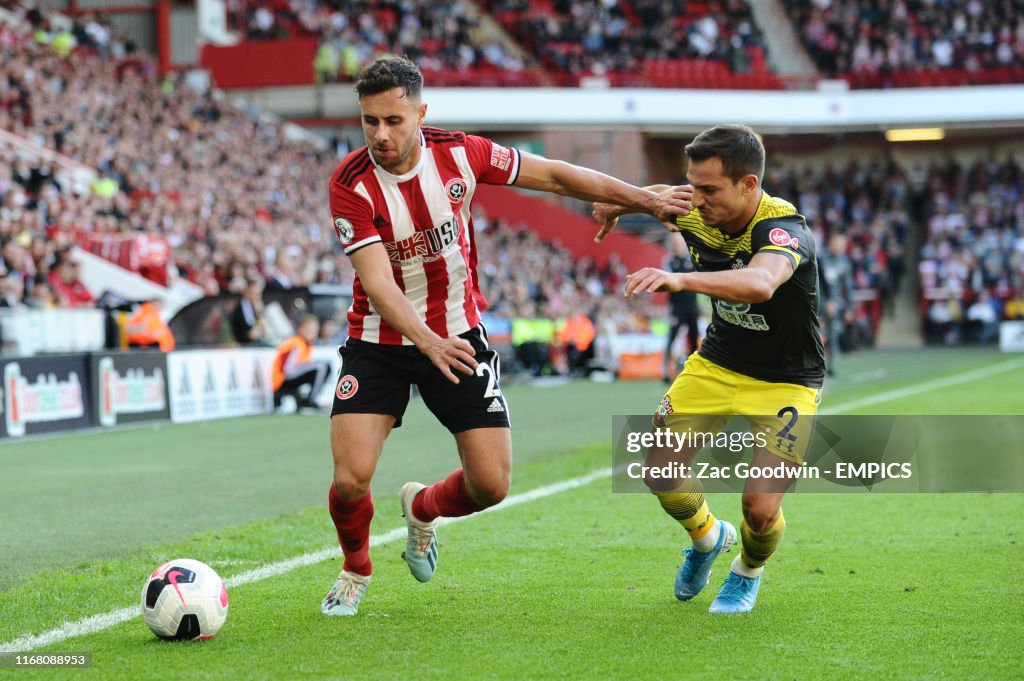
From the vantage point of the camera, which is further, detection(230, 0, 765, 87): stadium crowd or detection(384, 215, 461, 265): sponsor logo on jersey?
detection(230, 0, 765, 87): stadium crowd

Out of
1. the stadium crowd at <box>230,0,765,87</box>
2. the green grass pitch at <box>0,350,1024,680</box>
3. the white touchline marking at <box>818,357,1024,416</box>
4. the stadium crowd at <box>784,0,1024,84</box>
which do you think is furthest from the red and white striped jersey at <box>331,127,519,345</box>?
the stadium crowd at <box>784,0,1024,84</box>

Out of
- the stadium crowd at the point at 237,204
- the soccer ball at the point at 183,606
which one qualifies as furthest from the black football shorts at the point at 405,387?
the stadium crowd at the point at 237,204

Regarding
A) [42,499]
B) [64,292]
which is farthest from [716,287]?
[64,292]

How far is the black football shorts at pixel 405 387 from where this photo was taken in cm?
546

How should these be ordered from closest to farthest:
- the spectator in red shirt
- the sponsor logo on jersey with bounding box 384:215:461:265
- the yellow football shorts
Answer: the sponsor logo on jersey with bounding box 384:215:461:265
the yellow football shorts
the spectator in red shirt

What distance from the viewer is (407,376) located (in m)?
5.55

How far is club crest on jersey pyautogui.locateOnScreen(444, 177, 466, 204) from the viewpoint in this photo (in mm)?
5418

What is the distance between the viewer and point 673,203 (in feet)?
18.1

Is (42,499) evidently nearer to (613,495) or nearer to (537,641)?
(613,495)

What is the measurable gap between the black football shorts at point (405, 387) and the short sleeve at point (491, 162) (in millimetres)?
691

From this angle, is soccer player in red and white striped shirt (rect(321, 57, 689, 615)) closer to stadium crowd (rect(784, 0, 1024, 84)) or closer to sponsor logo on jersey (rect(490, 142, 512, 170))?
sponsor logo on jersey (rect(490, 142, 512, 170))

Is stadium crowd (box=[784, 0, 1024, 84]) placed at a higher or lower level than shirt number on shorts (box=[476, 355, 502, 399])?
higher

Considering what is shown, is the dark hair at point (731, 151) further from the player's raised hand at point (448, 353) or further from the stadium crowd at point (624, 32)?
the stadium crowd at point (624, 32)

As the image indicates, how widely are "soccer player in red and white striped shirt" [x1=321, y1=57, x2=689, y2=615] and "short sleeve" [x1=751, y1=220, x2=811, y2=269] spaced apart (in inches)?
14.3
